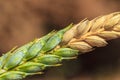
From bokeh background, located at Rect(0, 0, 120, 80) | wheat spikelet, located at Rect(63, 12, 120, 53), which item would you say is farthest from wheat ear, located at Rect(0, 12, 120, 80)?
bokeh background, located at Rect(0, 0, 120, 80)

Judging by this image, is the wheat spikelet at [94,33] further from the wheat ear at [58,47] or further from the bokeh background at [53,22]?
the bokeh background at [53,22]

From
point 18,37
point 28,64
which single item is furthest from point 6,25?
point 28,64

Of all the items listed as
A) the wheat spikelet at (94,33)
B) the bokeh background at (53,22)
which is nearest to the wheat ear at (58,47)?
the wheat spikelet at (94,33)

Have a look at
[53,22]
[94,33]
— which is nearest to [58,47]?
[94,33]

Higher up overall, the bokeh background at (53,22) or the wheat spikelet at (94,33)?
the bokeh background at (53,22)

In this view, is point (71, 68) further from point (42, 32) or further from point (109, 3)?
point (109, 3)

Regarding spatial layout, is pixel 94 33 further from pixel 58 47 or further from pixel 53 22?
pixel 53 22
